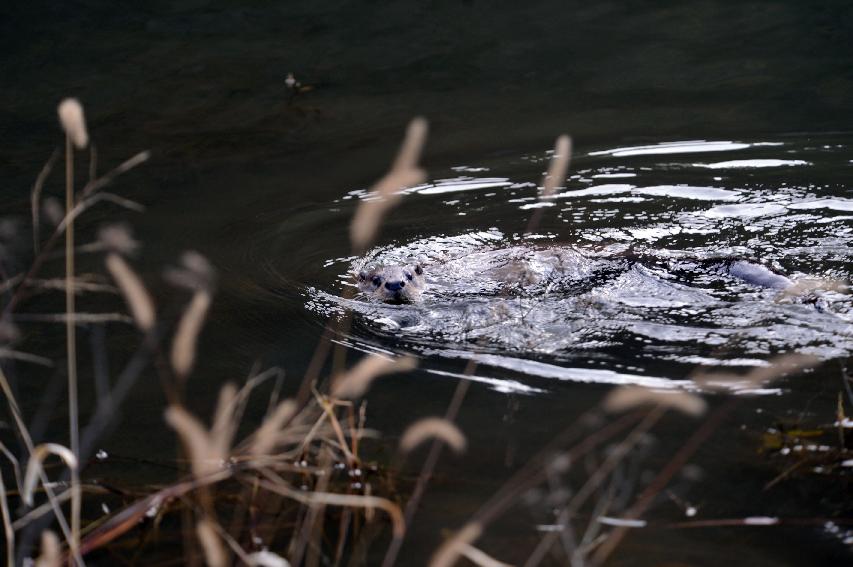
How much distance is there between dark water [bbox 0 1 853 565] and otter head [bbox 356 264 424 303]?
0.65 feet

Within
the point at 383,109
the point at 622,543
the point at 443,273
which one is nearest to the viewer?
the point at 622,543

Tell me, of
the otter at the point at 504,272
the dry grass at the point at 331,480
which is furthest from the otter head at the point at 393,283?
the dry grass at the point at 331,480

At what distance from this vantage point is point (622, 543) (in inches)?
108

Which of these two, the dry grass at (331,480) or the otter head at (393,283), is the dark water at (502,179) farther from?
the otter head at (393,283)

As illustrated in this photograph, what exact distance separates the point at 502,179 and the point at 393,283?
1.94 metres

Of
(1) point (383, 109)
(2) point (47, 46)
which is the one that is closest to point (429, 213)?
(1) point (383, 109)

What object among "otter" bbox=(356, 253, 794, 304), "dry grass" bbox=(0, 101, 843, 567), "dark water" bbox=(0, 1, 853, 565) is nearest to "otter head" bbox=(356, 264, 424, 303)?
"otter" bbox=(356, 253, 794, 304)

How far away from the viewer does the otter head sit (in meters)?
5.02

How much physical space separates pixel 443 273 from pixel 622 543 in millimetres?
2766

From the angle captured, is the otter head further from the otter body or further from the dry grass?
the dry grass

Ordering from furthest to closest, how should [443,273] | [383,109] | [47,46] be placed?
1. [47,46]
2. [383,109]
3. [443,273]

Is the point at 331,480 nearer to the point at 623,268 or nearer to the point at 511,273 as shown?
the point at 511,273

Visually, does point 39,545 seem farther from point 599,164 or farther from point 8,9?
point 8,9

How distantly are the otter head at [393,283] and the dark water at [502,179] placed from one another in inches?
7.8
